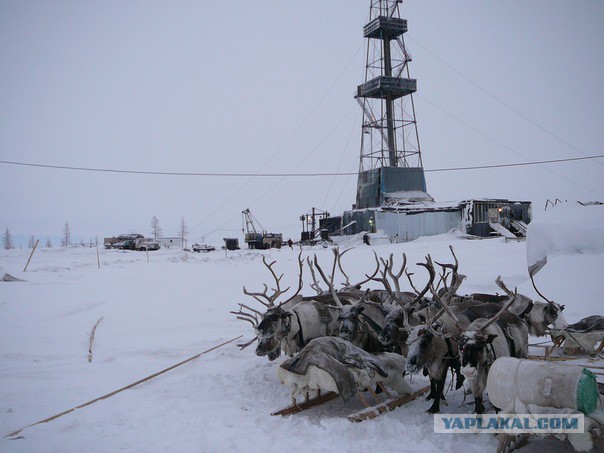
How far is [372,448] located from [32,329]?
982cm

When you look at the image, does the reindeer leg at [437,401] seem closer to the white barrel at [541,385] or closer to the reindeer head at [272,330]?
the white barrel at [541,385]

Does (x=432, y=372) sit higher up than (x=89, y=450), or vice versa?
(x=432, y=372)

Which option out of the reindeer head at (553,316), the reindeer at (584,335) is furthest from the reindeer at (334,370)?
the reindeer head at (553,316)

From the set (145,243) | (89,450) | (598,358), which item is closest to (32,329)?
(89,450)

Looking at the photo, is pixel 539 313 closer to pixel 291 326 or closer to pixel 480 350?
pixel 480 350

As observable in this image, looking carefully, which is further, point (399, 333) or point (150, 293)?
point (150, 293)

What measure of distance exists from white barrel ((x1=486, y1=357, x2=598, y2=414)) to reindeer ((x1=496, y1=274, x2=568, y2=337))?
4.27 metres

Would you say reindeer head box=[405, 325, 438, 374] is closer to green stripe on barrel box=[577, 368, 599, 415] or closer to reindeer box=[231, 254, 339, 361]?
green stripe on barrel box=[577, 368, 599, 415]

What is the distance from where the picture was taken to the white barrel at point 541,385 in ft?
11.8

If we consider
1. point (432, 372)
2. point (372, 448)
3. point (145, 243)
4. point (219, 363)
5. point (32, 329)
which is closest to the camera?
point (372, 448)

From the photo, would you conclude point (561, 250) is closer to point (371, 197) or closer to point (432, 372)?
point (432, 372)

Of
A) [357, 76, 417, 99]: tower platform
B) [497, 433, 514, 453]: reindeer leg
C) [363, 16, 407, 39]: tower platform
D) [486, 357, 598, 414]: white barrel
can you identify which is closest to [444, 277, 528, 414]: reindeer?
[486, 357, 598, 414]: white barrel

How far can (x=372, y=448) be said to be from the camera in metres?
4.67

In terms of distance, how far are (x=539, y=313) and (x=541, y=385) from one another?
198 inches
